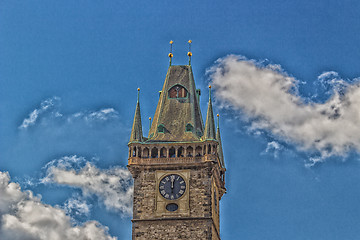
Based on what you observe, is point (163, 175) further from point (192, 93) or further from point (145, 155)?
point (192, 93)

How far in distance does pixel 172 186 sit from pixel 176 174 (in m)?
1.36

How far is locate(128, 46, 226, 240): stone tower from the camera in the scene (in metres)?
91.9

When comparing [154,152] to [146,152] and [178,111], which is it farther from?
[178,111]

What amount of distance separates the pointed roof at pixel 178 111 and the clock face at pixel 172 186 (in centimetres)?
414

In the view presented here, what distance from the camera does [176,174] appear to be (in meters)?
94.5

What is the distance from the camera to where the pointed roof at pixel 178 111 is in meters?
96.9

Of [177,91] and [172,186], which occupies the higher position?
[177,91]

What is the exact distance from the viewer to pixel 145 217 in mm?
92750

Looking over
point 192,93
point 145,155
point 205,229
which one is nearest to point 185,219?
point 205,229

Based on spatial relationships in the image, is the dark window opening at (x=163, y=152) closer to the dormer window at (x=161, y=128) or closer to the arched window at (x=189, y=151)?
the arched window at (x=189, y=151)

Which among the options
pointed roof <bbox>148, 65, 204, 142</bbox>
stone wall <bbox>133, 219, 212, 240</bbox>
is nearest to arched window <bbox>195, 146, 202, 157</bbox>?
pointed roof <bbox>148, 65, 204, 142</bbox>

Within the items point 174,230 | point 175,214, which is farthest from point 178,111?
point 174,230

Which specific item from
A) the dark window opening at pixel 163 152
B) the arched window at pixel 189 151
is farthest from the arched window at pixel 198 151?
the dark window opening at pixel 163 152

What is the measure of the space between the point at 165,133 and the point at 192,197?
314 inches
